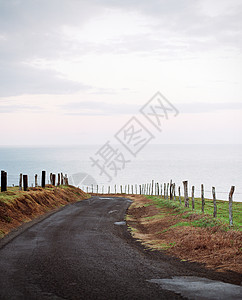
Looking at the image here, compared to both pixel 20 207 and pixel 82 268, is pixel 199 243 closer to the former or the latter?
pixel 82 268

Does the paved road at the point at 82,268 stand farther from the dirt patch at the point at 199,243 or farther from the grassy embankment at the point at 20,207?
the grassy embankment at the point at 20,207

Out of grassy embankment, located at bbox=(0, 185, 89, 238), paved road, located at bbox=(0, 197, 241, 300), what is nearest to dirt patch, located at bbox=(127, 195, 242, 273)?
paved road, located at bbox=(0, 197, 241, 300)

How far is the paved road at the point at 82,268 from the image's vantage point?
8133 millimetres

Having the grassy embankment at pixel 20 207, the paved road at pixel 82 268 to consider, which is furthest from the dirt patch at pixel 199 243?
the grassy embankment at pixel 20 207

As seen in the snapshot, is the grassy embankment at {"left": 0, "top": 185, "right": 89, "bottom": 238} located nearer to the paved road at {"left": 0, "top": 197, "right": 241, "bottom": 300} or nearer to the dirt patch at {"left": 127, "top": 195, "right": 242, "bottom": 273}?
the paved road at {"left": 0, "top": 197, "right": 241, "bottom": 300}

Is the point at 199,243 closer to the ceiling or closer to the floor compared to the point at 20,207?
closer to the ceiling

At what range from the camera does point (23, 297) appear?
7.76 m

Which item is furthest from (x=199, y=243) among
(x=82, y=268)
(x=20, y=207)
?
(x=20, y=207)

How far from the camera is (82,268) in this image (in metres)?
10.5

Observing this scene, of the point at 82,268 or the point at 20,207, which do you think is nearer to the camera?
the point at 82,268

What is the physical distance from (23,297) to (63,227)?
11.9 metres

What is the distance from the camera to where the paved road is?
8133 mm

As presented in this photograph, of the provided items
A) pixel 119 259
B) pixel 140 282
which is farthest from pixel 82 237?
pixel 140 282

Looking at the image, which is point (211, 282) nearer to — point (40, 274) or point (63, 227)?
point (40, 274)
